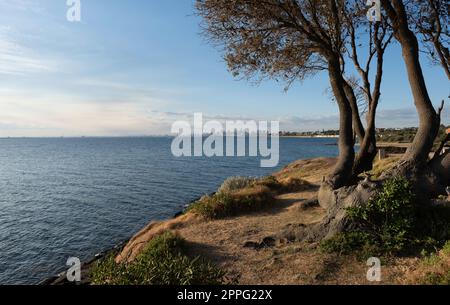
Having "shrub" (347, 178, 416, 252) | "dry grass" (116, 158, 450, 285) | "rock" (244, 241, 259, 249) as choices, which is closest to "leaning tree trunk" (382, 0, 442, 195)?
"shrub" (347, 178, 416, 252)

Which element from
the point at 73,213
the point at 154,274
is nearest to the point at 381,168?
the point at 154,274

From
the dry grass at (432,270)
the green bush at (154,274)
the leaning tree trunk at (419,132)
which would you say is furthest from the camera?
the leaning tree trunk at (419,132)

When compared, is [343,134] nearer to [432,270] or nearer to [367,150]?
[367,150]

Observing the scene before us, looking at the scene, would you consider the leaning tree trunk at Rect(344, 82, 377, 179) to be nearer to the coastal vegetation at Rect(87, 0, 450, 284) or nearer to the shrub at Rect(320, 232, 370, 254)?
the coastal vegetation at Rect(87, 0, 450, 284)

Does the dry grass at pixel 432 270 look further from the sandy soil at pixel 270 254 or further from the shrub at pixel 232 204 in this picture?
the shrub at pixel 232 204

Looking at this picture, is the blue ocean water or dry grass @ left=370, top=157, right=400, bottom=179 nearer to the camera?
the blue ocean water

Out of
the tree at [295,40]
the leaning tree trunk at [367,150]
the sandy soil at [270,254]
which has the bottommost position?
the sandy soil at [270,254]

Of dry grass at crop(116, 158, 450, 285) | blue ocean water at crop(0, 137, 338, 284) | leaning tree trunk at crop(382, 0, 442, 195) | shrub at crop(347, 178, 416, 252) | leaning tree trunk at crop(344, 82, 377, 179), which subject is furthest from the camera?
blue ocean water at crop(0, 137, 338, 284)

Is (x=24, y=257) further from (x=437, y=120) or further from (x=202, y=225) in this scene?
(x=437, y=120)

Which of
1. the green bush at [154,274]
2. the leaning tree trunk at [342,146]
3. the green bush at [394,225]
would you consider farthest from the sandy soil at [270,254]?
the leaning tree trunk at [342,146]

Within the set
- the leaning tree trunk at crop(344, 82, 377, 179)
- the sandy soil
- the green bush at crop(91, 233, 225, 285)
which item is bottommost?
the sandy soil
